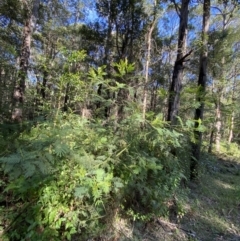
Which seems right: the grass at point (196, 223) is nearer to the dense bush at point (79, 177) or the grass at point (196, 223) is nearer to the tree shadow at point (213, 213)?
the tree shadow at point (213, 213)

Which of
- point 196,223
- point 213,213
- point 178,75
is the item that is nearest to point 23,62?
point 178,75

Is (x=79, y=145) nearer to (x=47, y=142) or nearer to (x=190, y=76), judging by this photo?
(x=47, y=142)

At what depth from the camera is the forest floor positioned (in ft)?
9.89

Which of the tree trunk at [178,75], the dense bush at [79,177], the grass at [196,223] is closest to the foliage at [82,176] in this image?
the dense bush at [79,177]

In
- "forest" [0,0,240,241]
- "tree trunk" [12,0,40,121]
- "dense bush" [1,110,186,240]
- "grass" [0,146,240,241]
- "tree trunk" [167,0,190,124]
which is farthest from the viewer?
"tree trunk" [12,0,40,121]

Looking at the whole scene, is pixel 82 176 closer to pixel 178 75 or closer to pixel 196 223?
pixel 196 223

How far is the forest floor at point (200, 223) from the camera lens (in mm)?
3014

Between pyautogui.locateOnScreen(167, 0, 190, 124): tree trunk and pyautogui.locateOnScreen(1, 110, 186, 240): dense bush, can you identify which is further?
pyautogui.locateOnScreen(167, 0, 190, 124): tree trunk

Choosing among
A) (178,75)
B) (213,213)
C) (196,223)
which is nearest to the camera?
(196,223)

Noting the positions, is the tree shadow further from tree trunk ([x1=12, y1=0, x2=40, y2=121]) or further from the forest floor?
tree trunk ([x1=12, y1=0, x2=40, y2=121])

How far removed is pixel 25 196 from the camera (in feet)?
7.69

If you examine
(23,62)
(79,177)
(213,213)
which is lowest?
(213,213)

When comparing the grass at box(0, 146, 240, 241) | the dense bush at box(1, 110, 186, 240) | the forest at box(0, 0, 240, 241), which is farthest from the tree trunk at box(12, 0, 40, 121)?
the grass at box(0, 146, 240, 241)

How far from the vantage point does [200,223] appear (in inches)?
149
